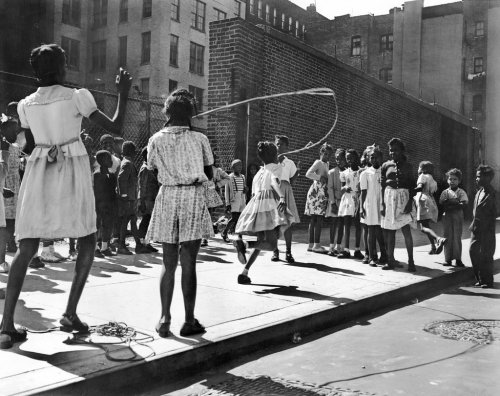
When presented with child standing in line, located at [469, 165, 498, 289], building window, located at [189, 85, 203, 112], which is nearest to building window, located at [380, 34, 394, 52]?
building window, located at [189, 85, 203, 112]

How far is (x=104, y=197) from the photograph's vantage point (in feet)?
26.0

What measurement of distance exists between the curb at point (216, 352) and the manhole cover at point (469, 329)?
2.67 feet

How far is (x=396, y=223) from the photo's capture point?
7.55 metres

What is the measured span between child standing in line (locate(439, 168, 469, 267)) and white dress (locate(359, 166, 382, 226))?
4.26 ft

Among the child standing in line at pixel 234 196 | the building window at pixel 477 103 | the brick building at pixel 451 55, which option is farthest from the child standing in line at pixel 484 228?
the building window at pixel 477 103

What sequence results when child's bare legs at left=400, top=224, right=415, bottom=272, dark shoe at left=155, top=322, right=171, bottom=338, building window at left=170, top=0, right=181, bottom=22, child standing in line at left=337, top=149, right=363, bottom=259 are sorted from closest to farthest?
dark shoe at left=155, top=322, right=171, bottom=338, child's bare legs at left=400, top=224, right=415, bottom=272, child standing in line at left=337, top=149, right=363, bottom=259, building window at left=170, top=0, right=181, bottom=22

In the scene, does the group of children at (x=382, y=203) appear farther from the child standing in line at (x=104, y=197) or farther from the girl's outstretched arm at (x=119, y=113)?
the girl's outstretched arm at (x=119, y=113)

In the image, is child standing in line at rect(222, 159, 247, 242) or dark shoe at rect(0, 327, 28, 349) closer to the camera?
dark shoe at rect(0, 327, 28, 349)

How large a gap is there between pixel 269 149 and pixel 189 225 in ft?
9.68

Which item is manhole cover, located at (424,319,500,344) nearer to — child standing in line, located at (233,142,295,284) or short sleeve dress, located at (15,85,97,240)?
child standing in line, located at (233,142,295,284)

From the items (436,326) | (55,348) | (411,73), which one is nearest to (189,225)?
(55,348)

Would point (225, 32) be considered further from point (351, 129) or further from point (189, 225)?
point (189, 225)

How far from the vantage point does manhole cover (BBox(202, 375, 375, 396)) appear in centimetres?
329

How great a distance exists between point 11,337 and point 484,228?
20.1 ft
